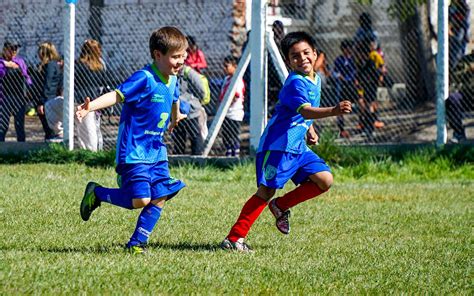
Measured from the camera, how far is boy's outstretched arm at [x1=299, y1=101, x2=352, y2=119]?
6941 mm

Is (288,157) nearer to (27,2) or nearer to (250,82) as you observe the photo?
(250,82)

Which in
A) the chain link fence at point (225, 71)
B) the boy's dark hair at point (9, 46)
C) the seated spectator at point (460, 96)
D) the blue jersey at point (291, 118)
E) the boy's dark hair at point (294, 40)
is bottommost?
the chain link fence at point (225, 71)

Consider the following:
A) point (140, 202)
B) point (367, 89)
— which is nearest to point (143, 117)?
point (140, 202)

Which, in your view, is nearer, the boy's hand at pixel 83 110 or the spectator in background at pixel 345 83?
the boy's hand at pixel 83 110

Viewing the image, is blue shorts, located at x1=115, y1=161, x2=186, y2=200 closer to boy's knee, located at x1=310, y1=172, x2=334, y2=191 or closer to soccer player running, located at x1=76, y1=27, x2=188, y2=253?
soccer player running, located at x1=76, y1=27, x2=188, y2=253

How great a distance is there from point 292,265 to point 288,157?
109cm

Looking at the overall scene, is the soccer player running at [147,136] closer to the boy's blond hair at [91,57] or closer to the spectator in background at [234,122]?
the spectator in background at [234,122]

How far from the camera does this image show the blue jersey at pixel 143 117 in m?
7.23

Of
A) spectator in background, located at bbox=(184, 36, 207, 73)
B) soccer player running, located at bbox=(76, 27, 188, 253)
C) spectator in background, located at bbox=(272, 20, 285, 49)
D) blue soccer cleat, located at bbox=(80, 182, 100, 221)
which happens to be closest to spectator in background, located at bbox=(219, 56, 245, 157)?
spectator in background, located at bbox=(272, 20, 285, 49)

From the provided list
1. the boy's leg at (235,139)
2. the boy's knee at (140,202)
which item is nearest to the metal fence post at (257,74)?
the boy's leg at (235,139)

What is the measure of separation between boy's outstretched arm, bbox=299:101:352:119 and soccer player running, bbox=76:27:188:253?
90 centimetres

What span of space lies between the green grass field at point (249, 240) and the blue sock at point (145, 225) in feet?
0.34

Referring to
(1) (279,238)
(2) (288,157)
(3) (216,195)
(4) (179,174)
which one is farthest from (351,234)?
(4) (179,174)

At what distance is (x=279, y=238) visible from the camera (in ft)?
27.4
